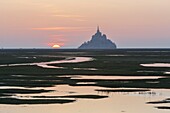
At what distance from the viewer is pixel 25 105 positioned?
26.9 metres

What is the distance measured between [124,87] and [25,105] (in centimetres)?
1242

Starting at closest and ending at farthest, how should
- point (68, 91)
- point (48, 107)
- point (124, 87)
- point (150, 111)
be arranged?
point (150, 111), point (48, 107), point (68, 91), point (124, 87)

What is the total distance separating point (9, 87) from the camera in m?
37.9

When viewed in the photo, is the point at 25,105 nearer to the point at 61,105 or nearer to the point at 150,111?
the point at 61,105

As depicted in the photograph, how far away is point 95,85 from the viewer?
39.2m

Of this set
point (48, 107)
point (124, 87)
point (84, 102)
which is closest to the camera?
point (48, 107)

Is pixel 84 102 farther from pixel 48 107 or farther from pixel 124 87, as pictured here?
pixel 124 87

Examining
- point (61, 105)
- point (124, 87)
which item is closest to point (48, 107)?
point (61, 105)

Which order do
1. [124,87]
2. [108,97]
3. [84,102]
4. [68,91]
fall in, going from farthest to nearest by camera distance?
[124,87], [68,91], [108,97], [84,102]

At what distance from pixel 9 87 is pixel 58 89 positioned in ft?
15.1

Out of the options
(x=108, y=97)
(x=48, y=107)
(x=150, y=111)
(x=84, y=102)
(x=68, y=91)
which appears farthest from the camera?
(x=68, y=91)

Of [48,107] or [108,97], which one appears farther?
[108,97]

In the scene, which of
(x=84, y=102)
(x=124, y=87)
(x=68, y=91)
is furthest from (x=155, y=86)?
(x=84, y=102)

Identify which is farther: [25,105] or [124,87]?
[124,87]
